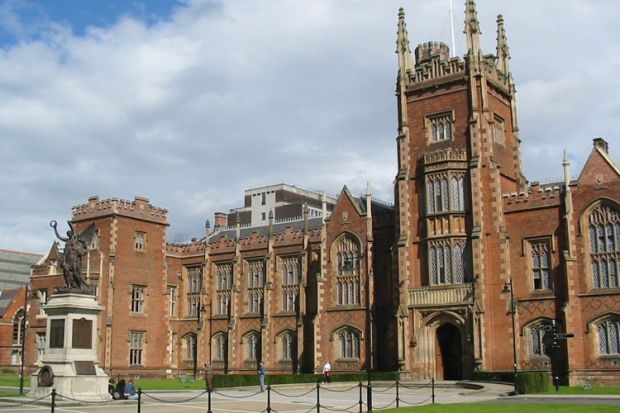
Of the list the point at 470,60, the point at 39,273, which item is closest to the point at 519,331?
the point at 470,60

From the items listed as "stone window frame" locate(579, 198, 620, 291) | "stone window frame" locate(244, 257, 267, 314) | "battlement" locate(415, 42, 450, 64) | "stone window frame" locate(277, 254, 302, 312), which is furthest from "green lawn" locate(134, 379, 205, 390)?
Result: "battlement" locate(415, 42, 450, 64)

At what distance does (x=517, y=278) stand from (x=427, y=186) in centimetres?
850

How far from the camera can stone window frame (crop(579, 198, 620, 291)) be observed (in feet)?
151

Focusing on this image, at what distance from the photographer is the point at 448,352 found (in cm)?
5141

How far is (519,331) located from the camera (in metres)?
47.9

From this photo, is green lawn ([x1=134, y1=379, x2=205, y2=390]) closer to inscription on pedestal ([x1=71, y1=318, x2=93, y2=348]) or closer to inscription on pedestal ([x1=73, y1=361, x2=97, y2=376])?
inscription on pedestal ([x1=71, y1=318, x2=93, y2=348])

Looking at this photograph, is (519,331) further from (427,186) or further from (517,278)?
(427,186)

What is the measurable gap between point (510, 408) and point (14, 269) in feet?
312

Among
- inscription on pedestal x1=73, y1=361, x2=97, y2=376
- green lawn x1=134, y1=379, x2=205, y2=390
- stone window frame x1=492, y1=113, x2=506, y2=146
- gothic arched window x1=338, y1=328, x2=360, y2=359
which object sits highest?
stone window frame x1=492, y1=113, x2=506, y2=146

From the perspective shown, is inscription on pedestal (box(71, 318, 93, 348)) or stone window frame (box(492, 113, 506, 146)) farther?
stone window frame (box(492, 113, 506, 146))

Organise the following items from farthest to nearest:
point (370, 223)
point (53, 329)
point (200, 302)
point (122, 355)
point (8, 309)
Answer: point (8, 309) < point (200, 302) < point (122, 355) < point (370, 223) < point (53, 329)

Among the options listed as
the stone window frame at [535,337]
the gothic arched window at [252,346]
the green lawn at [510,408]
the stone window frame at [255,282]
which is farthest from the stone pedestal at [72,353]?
the stone window frame at [255,282]

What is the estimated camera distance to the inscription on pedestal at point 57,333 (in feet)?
108

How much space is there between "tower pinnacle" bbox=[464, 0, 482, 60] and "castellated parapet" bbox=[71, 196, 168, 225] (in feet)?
99.7
